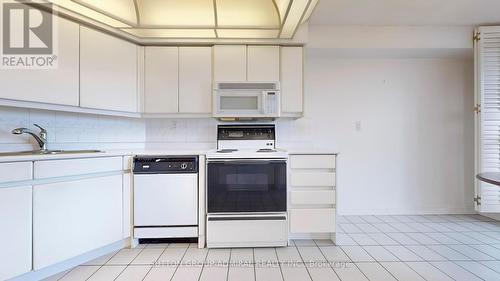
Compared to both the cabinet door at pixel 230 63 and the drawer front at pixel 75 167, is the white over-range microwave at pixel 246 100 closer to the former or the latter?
the cabinet door at pixel 230 63

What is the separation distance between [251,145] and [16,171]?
1.95 meters

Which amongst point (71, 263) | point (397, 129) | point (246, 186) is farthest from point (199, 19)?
point (397, 129)

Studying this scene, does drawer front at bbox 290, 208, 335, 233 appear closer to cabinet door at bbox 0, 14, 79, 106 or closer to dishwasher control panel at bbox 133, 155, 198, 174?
dishwasher control panel at bbox 133, 155, 198, 174

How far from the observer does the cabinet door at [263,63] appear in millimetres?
2635


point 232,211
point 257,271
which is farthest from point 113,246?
point 257,271

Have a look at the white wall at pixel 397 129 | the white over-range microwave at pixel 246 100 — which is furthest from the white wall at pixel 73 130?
the white wall at pixel 397 129

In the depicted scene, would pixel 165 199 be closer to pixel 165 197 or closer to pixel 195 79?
pixel 165 197

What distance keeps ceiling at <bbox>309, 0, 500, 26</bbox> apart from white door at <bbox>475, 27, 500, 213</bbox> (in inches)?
9.4

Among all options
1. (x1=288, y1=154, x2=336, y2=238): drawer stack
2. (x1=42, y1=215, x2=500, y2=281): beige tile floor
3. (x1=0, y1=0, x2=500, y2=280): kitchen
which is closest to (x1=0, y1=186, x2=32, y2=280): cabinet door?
(x1=0, y1=0, x2=500, y2=280): kitchen

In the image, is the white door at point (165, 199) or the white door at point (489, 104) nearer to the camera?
the white door at point (165, 199)

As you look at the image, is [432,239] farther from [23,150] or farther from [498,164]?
[23,150]

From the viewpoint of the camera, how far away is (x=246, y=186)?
89.2 inches

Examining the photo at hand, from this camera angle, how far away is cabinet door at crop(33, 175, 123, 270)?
66.9 inches

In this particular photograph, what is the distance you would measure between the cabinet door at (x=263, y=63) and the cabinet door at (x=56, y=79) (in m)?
1.57
